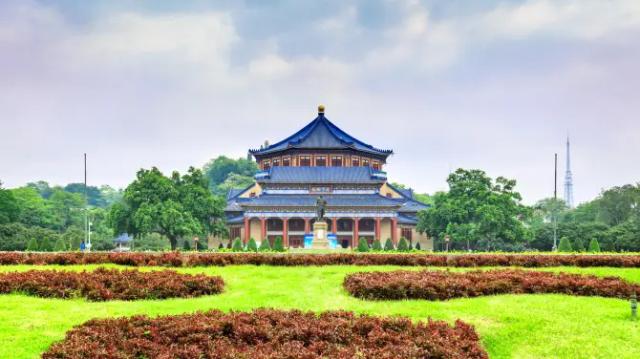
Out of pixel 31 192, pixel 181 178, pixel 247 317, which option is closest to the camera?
pixel 247 317

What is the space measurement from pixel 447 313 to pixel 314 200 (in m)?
41.0

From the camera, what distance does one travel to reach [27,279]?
14.0 m

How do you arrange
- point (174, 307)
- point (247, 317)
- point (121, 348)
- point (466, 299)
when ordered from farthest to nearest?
point (466, 299)
point (174, 307)
point (247, 317)
point (121, 348)

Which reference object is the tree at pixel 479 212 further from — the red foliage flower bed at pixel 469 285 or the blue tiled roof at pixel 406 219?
the red foliage flower bed at pixel 469 285

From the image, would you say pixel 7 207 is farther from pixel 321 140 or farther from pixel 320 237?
pixel 320 237

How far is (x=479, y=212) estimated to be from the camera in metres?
44.4

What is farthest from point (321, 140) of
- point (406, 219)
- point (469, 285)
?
point (469, 285)

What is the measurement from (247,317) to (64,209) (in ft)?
239

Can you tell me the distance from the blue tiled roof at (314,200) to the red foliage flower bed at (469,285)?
3681 cm

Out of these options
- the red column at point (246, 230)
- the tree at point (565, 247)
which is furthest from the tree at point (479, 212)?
the red column at point (246, 230)

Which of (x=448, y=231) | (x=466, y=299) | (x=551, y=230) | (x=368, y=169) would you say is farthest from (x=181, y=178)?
(x=466, y=299)

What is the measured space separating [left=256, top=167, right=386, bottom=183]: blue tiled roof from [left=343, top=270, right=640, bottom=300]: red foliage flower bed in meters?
38.6

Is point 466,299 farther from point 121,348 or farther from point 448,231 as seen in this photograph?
point 448,231

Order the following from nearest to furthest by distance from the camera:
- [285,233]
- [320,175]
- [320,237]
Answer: [320,237]
[285,233]
[320,175]
